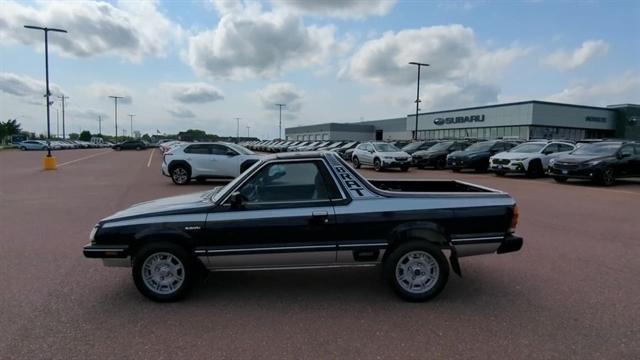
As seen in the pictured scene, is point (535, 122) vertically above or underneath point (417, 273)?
above

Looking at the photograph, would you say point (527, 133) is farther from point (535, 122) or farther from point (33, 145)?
point (33, 145)

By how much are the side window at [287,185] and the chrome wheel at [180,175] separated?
12.1m

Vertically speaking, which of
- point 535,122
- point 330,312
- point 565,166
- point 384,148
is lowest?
point 330,312

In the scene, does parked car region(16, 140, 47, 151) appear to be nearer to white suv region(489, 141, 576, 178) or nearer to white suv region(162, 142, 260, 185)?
white suv region(162, 142, 260, 185)

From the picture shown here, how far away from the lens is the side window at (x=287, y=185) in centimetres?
471

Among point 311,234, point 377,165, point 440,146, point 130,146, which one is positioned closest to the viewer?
point 311,234

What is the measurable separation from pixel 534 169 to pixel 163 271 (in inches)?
733

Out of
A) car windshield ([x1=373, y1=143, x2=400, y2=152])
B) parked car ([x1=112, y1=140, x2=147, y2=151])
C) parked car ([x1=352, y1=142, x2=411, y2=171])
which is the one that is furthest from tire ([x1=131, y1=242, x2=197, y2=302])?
parked car ([x1=112, y1=140, x2=147, y2=151])

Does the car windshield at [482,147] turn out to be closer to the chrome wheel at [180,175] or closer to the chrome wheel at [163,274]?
the chrome wheel at [180,175]

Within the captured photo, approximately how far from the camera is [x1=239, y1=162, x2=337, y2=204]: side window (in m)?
4.71

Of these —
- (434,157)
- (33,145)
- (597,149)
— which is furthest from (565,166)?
(33,145)

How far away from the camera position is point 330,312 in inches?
A: 169

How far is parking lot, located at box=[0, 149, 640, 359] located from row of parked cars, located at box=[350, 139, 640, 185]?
10484 mm

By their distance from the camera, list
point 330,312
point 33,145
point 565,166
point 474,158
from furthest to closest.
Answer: point 33,145, point 474,158, point 565,166, point 330,312
